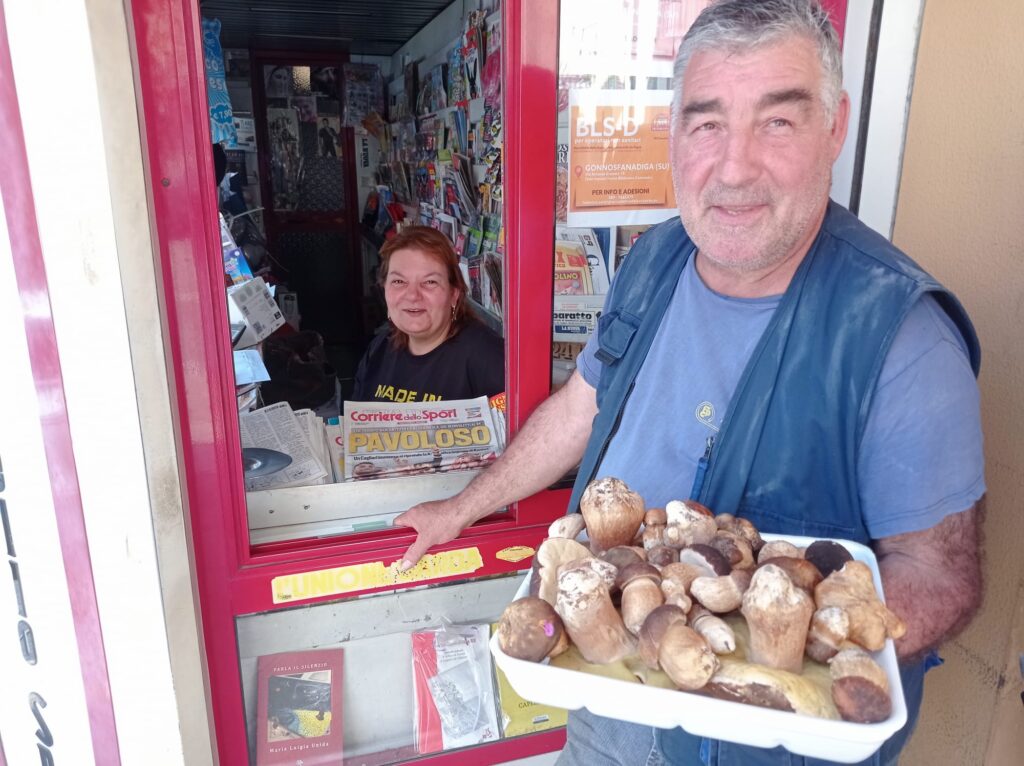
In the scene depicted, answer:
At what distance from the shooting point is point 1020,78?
4.55ft

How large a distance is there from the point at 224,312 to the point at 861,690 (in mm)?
1187

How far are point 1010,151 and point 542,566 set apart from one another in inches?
48.4

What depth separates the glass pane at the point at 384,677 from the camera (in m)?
1.67

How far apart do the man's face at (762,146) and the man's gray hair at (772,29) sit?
1 centimetres

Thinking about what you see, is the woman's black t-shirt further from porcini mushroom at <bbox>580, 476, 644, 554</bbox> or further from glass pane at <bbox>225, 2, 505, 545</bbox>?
porcini mushroom at <bbox>580, 476, 644, 554</bbox>

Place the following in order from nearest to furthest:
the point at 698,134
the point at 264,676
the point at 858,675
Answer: the point at 858,675 → the point at 698,134 → the point at 264,676

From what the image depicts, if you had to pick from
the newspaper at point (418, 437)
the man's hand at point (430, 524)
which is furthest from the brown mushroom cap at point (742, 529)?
the newspaper at point (418, 437)

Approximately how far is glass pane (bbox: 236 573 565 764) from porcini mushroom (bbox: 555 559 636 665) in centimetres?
94

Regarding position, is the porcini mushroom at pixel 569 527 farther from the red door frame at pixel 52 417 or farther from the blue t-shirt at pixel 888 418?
the red door frame at pixel 52 417

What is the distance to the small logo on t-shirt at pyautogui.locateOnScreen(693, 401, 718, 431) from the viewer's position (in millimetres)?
1260

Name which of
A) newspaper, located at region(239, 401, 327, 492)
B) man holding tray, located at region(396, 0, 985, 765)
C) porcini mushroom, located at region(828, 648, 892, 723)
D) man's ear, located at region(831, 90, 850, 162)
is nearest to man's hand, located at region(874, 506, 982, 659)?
man holding tray, located at region(396, 0, 985, 765)

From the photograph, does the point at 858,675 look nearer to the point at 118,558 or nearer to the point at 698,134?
the point at 698,134

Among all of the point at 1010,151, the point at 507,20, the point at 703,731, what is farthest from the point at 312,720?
the point at 1010,151

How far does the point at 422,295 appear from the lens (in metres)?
2.47
